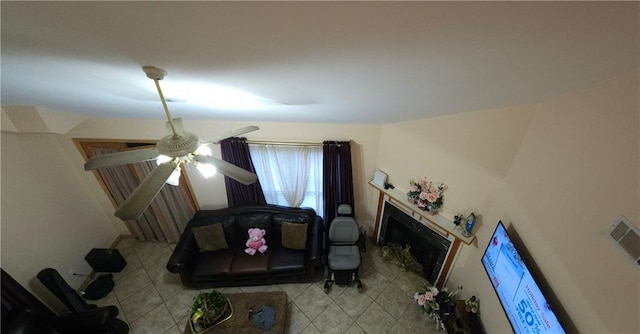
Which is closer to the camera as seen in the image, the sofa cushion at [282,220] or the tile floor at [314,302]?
the tile floor at [314,302]

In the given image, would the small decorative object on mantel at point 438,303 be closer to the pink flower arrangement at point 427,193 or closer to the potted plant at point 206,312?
the pink flower arrangement at point 427,193

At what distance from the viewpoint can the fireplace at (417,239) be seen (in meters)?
3.20

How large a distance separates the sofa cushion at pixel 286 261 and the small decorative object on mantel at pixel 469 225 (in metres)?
2.21

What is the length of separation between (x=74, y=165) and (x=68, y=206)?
0.64m

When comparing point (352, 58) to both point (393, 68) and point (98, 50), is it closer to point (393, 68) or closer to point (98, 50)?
point (393, 68)

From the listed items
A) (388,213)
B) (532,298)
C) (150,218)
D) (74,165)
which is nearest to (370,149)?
(388,213)

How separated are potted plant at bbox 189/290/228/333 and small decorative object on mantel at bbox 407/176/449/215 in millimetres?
2788

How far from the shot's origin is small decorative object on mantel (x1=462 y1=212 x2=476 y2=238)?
2.59m

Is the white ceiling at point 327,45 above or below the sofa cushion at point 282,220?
above

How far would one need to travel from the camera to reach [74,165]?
364cm

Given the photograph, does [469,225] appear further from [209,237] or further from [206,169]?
[209,237]

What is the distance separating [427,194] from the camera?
2.95 m

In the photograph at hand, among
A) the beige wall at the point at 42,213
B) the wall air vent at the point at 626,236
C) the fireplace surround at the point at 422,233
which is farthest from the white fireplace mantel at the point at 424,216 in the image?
the beige wall at the point at 42,213

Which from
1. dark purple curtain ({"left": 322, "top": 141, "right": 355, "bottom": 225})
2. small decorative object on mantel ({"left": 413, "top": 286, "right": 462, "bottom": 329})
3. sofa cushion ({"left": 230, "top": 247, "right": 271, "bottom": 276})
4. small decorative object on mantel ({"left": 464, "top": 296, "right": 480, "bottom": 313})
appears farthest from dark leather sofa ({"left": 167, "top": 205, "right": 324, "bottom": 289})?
small decorative object on mantel ({"left": 464, "top": 296, "right": 480, "bottom": 313})
